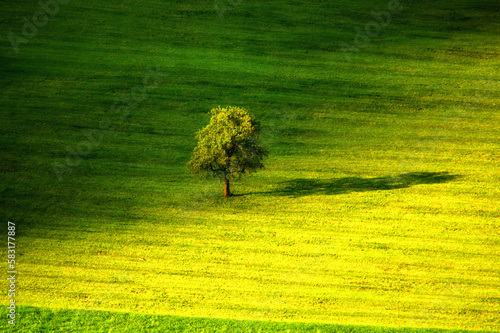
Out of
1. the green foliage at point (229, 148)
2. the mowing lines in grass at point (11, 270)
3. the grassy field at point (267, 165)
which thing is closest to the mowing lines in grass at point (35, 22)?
the grassy field at point (267, 165)

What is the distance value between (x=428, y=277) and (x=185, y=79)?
1271 inches

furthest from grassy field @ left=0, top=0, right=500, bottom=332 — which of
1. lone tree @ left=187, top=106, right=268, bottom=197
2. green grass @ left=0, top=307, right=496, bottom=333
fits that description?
lone tree @ left=187, top=106, right=268, bottom=197

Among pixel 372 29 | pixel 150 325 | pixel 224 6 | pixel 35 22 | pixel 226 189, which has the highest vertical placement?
pixel 372 29

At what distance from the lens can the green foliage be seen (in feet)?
116

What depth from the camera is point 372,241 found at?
3127 centimetres

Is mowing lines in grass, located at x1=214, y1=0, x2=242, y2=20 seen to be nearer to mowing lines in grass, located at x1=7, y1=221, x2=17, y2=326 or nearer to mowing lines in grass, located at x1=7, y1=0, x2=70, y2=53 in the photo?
mowing lines in grass, located at x1=7, y1=0, x2=70, y2=53

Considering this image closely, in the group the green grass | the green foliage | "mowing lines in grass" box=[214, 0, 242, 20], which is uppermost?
"mowing lines in grass" box=[214, 0, 242, 20]

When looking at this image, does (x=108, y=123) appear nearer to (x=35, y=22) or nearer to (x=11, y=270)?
(x=11, y=270)

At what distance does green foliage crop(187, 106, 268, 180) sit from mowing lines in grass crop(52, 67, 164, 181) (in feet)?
34.0

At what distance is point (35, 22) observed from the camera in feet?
199

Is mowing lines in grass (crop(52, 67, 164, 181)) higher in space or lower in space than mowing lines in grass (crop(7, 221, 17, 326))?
higher

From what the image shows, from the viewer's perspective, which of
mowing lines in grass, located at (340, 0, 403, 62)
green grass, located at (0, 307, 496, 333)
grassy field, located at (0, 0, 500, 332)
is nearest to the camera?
green grass, located at (0, 307, 496, 333)

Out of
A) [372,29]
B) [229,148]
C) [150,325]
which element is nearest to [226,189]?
[229,148]

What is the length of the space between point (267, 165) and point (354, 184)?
6.82 meters
